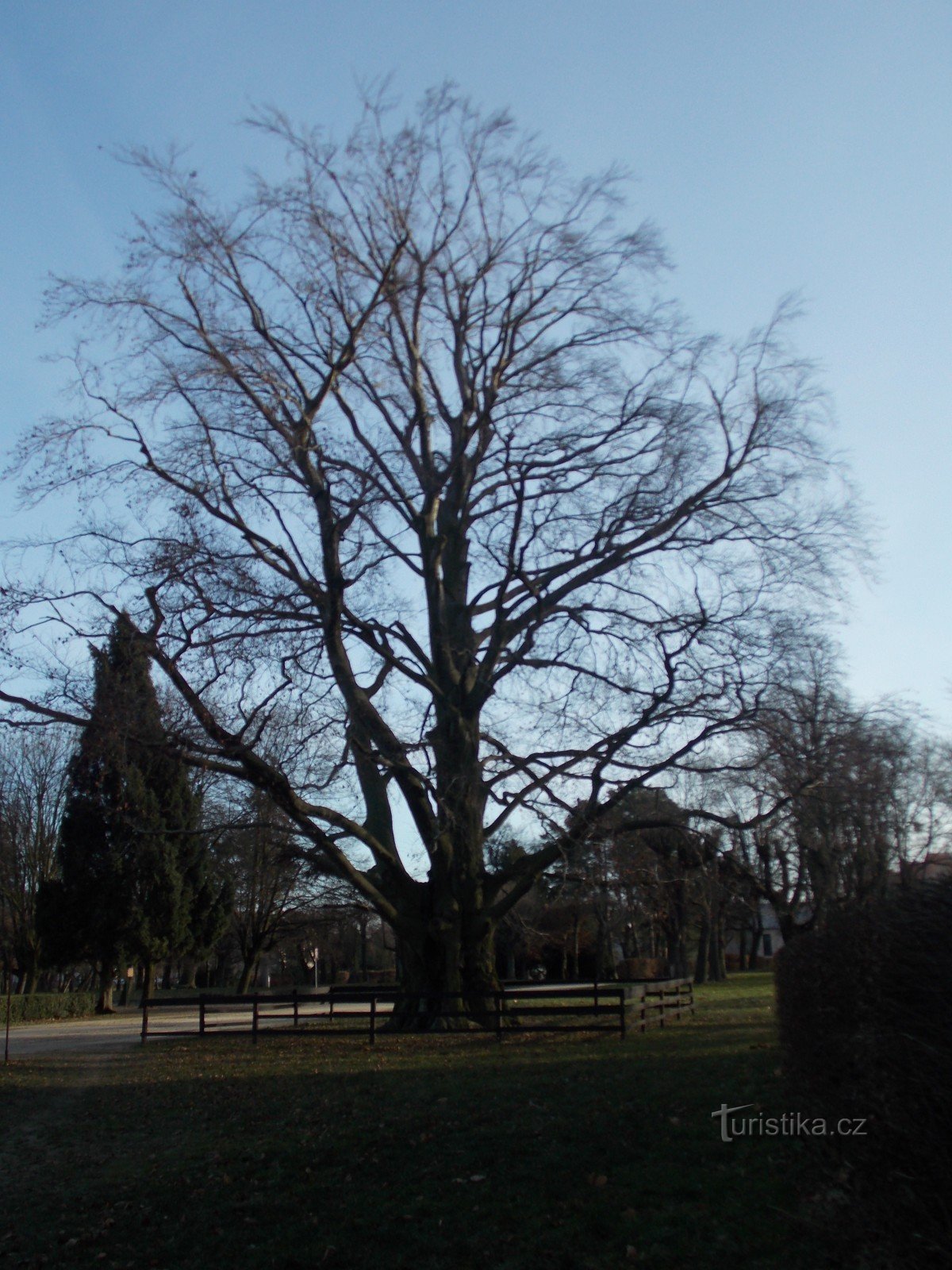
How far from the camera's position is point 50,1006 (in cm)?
4181

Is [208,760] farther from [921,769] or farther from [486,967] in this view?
[921,769]

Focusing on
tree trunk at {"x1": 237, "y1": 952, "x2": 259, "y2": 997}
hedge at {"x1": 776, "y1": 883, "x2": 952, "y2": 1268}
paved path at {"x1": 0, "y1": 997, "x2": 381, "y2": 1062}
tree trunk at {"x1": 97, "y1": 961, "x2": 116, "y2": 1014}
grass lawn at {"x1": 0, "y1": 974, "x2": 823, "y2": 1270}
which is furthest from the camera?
tree trunk at {"x1": 237, "y1": 952, "x2": 259, "y2": 997}

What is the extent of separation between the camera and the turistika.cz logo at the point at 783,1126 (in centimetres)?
493

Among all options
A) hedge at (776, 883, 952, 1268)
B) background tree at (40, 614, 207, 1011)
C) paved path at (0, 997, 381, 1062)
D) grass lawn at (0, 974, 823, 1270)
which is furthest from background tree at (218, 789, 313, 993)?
hedge at (776, 883, 952, 1268)

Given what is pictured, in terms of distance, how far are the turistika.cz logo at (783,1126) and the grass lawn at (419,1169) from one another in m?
0.12

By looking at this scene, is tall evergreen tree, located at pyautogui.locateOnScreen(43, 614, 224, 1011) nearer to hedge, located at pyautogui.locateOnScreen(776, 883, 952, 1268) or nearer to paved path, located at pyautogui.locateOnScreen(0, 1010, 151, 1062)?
paved path, located at pyautogui.locateOnScreen(0, 1010, 151, 1062)

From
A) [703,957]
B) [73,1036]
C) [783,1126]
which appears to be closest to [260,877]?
[73,1036]

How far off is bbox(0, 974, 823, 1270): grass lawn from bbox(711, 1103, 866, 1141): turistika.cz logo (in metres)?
0.12

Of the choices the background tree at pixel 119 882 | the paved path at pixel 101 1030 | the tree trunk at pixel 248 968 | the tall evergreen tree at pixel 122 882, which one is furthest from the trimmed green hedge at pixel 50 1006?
the tree trunk at pixel 248 968

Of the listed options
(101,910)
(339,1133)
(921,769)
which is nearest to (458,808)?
(339,1133)

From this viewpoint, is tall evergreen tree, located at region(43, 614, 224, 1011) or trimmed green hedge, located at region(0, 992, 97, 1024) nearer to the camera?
tall evergreen tree, located at region(43, 614, 224, 1011)

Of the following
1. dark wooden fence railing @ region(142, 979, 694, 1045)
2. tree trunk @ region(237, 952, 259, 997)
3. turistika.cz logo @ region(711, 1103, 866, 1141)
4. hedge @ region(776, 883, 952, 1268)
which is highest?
hedge @ region(776, 883, 952, 1268)

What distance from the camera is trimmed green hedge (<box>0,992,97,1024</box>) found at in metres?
39.4

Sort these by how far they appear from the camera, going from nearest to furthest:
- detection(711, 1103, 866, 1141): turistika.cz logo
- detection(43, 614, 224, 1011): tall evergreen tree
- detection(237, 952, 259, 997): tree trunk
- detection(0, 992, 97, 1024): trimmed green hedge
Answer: detection(711, 1103, 866, 1141): turistika.cz logo
detection(43, 614, 224, 1011): tall evergreen tree
detection(0, 992, 97, 1024): trimmed green hedge
detection(237, 952, 259, 997): tree trunk
